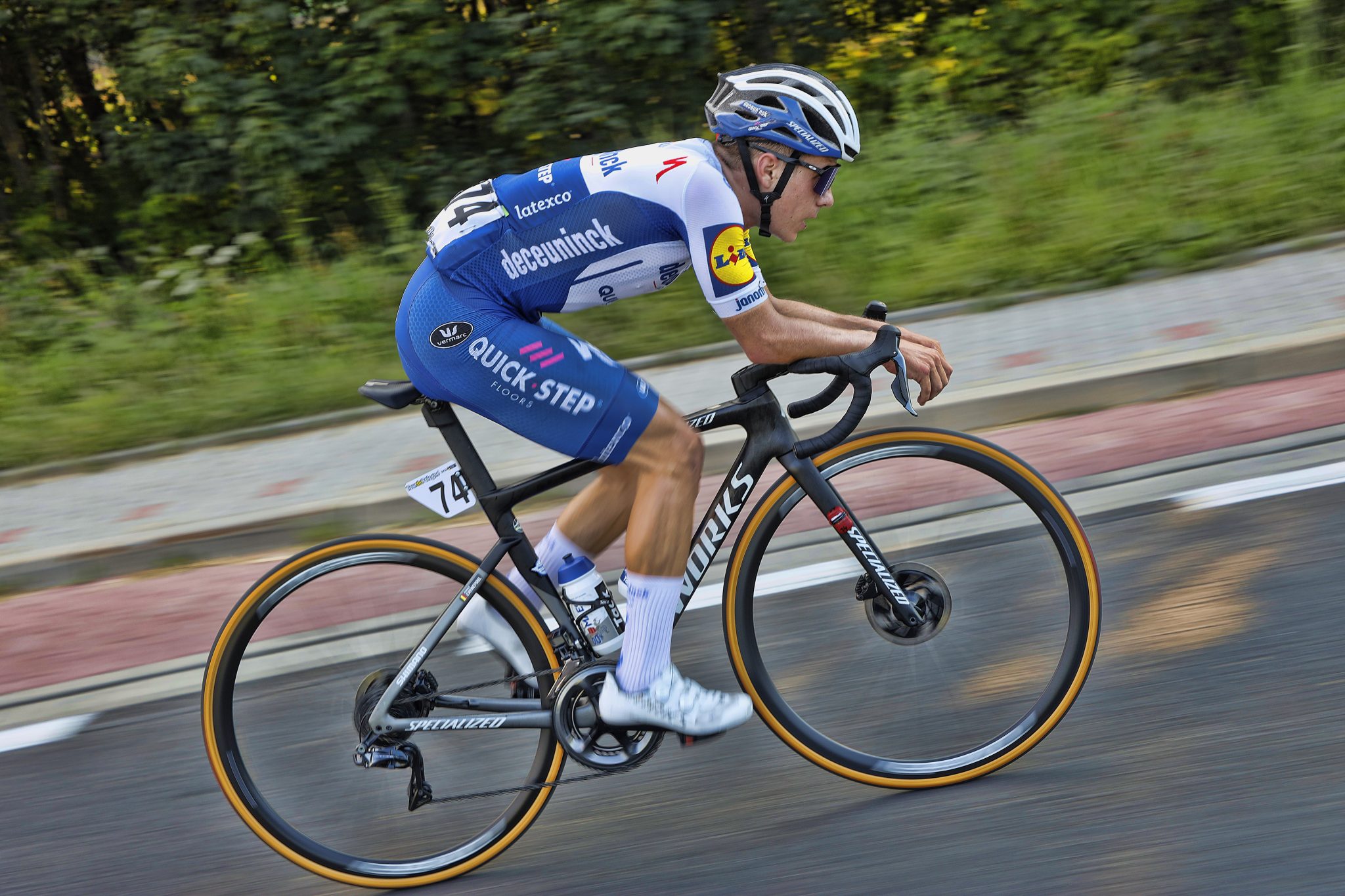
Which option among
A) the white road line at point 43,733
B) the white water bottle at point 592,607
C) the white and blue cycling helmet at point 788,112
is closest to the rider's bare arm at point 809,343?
the white and blue cycling helmet at point 788,112

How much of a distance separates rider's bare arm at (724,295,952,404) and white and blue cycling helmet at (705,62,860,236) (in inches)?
12.2

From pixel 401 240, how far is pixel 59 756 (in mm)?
5677

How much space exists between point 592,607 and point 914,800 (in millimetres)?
1012

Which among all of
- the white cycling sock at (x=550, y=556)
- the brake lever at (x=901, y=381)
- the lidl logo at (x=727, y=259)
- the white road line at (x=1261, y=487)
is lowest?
the white road line at (x=1261, y=487)

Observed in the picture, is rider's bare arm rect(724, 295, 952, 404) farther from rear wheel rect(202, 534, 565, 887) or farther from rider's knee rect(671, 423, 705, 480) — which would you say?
rear wheel rect(202, 534, 565, 887)

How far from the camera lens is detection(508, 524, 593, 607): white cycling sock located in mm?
3203

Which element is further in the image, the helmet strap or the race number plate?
the race number plate

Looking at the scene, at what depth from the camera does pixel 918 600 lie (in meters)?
3.17

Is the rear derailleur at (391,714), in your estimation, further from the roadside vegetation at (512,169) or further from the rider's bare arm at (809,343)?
the roadside vegetation at (512,169)

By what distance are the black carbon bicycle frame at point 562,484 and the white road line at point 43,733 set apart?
5.64 ft

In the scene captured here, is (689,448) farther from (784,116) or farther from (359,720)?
(359,720)

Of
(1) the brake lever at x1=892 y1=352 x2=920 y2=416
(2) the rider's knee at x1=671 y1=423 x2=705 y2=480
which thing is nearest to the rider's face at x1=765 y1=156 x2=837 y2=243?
(1) the brake lever at x1=892 y1=352 x2=920 y2=416

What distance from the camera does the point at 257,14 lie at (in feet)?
35.5

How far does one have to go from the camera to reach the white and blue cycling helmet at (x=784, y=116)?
9.34ft
